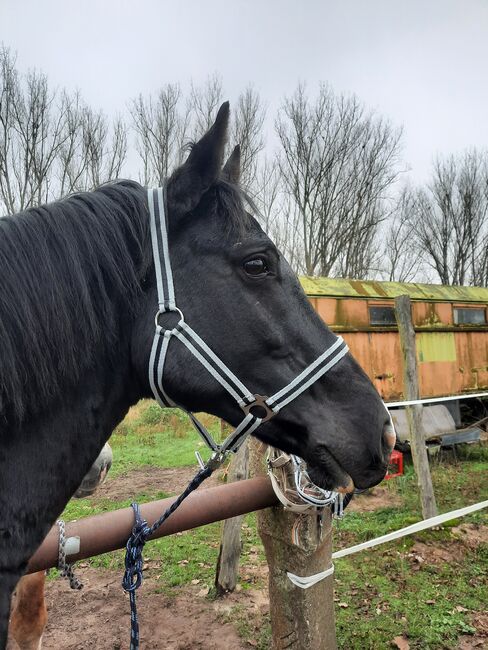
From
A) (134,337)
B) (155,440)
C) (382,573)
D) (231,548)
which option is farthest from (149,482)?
(134,337)

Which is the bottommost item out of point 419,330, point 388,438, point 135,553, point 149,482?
point 149,482

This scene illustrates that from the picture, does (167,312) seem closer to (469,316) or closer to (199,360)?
Result: (199,360)

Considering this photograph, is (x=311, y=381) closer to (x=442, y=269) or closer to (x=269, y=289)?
(x=269, y=289)

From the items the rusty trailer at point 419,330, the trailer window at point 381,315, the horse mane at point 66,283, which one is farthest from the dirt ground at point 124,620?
the trailer window at point 381,315

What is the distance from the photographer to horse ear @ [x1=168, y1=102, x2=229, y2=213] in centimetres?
135

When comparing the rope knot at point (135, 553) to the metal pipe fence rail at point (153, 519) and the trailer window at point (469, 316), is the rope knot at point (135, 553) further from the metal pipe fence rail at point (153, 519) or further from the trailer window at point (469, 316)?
the trailer window at point (469, 316)

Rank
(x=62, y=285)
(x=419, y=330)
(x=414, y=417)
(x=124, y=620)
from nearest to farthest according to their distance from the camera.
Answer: (x=62, y=285) < (x=124, y=620) < (x=414, y=417) < (x=419, y=330)

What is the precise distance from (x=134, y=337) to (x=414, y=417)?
486cm

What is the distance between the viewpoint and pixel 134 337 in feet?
4.38

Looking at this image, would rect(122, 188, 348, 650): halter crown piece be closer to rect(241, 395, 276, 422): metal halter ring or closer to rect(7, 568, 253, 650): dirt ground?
rect(241, 395, 276, 422): metal halter ring

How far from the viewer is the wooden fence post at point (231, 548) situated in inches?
154

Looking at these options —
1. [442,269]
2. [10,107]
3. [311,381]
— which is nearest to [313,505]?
[311,381]

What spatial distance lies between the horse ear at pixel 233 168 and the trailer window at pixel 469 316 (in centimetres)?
973

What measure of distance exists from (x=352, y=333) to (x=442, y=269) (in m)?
28.6
